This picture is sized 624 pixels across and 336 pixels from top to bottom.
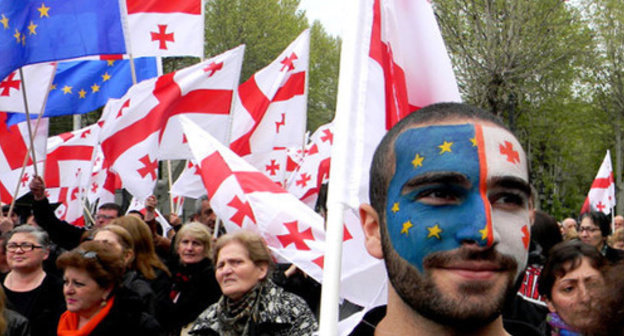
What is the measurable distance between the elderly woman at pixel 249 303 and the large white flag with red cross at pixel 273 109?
191 inches

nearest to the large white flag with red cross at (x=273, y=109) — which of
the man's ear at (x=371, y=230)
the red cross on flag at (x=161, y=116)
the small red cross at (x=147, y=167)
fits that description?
the red cross on flag at (x=161, y=116)

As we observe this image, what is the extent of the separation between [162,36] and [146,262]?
11.6 ft

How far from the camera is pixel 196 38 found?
29.2ft

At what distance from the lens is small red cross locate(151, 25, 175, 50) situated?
8734 millimetres

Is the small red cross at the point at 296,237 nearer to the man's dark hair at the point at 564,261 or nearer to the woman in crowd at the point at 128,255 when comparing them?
the woman in crowd at the point at 128,255

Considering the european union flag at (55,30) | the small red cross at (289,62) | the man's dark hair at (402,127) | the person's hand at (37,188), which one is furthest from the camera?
the small red cross at (289,62)

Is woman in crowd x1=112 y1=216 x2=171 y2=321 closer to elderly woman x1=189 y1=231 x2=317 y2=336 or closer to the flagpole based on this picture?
elderly woman x1=189 y1=231 x2=317 y2=336

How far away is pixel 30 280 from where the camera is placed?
5.30m

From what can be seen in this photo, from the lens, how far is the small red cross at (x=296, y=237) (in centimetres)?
519

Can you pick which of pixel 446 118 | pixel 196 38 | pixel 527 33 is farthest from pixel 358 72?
pixel 527 33

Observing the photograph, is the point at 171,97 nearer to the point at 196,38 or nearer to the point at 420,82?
the point at 196,38

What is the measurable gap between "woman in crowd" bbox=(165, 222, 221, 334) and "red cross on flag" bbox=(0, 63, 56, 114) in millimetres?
3154

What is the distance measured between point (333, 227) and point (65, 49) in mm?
5622

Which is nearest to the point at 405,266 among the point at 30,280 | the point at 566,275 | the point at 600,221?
the point at 566,275
